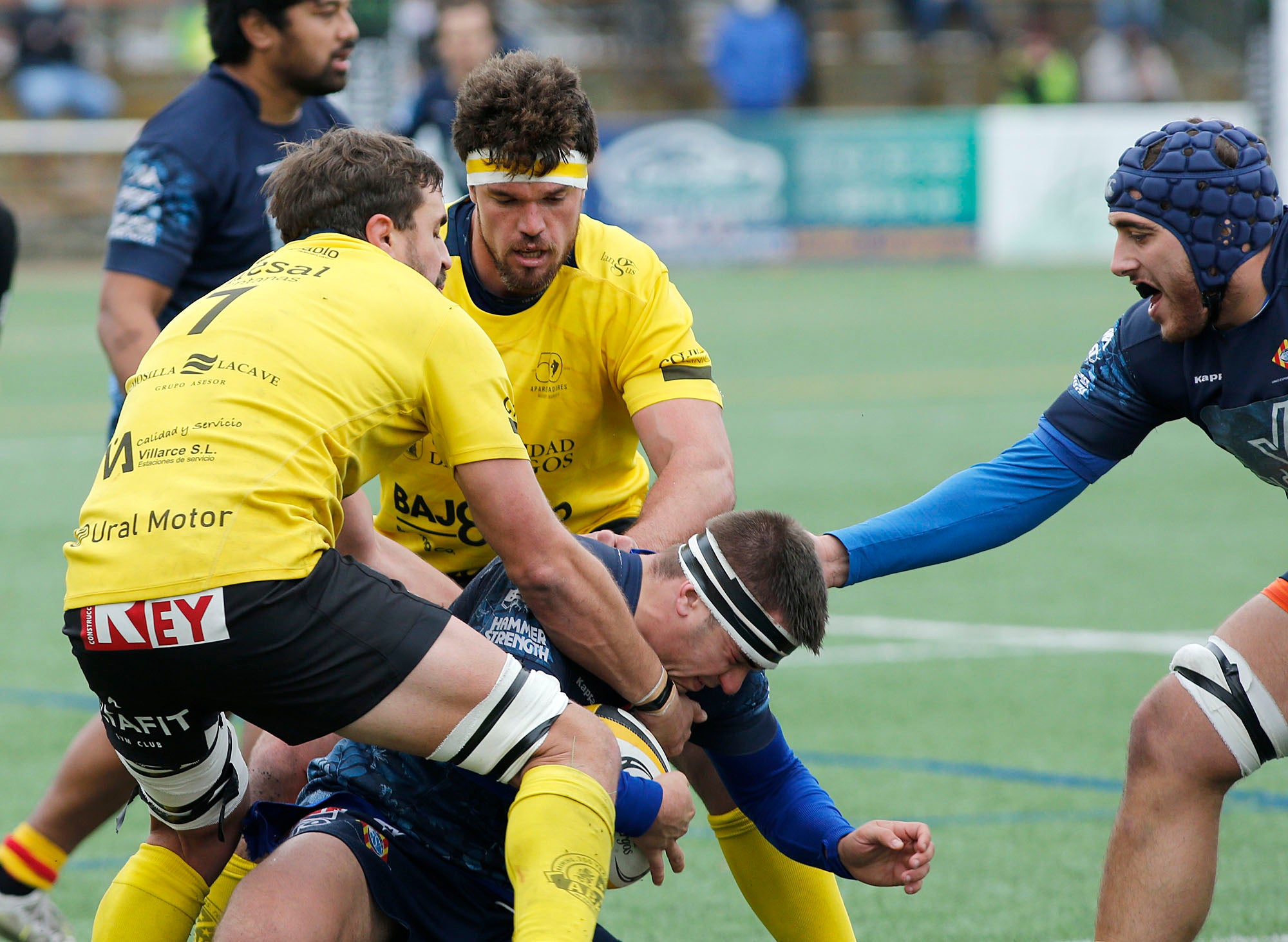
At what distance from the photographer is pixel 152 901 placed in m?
3.84

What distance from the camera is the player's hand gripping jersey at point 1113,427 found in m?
3.96

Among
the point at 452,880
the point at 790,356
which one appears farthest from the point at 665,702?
the point at 790,356

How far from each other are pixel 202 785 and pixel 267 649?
573 millimetres

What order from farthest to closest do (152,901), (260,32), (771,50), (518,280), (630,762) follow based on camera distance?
(771,50) → (260,32) → (518,280) → (152,901) → (630,762)

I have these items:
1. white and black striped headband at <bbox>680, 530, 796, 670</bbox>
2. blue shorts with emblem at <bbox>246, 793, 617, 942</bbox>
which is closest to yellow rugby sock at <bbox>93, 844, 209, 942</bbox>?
blue shorts with emblem at <bbox>246, 793, 617, 942</bbox>

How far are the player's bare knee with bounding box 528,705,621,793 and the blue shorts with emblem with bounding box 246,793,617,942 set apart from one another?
0.44 m

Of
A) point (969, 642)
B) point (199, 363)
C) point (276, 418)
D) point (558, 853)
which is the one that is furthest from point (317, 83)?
point (969, 642)

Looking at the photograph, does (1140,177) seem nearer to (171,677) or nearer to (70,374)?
(171,677)

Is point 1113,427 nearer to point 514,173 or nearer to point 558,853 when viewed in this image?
point 514,173

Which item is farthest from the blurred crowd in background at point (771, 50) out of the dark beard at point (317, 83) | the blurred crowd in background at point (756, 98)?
the dark beard at point (317, 83)

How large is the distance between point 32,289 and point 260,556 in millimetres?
19132

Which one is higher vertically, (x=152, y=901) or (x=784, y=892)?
(x=152, y=901)

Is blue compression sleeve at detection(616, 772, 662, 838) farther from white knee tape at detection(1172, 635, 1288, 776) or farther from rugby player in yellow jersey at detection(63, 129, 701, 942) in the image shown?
white knee tape at detection(1172, 635, 1288, 776)

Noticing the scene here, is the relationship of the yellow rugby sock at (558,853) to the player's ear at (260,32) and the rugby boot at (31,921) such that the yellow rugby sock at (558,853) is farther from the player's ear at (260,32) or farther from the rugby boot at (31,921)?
the player's ear at (260,32)
